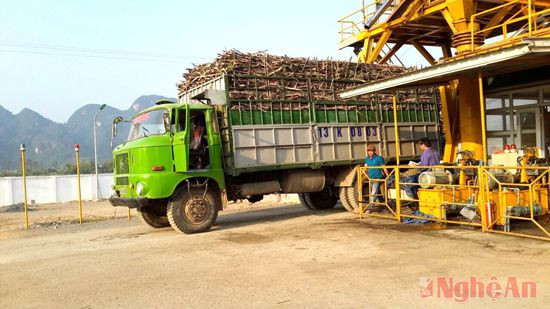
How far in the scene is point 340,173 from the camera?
1297 cm

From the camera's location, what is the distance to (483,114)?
916cm

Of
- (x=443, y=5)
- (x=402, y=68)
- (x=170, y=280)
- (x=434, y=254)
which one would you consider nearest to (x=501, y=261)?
(x=434, y=254)

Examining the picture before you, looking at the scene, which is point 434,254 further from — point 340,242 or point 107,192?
point 107,192

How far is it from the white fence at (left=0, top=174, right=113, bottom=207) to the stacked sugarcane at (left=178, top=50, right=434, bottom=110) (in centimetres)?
2332

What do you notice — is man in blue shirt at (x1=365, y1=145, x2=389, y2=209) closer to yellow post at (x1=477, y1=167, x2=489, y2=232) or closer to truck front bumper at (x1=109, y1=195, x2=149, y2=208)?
yellow post at (x1=477, y1=167, x2=489, y2=232)

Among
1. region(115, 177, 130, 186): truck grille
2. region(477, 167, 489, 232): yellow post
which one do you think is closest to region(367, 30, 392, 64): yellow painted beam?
region(477, 167, 489, 232): yellow post

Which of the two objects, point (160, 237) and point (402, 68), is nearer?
point (160, 237)

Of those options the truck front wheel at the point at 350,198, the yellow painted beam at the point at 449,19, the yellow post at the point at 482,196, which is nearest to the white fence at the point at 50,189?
the truck front wheel at the point at 350,198

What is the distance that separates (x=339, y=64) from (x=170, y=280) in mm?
8634

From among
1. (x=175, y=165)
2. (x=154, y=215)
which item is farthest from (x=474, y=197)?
(x=154, y=215)

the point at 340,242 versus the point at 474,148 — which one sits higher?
the point at 474,148

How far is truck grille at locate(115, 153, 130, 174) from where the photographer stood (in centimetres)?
1062

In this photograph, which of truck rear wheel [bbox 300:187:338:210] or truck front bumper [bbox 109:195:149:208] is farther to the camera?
truck rear wheel [bbox 300:187:338:210]

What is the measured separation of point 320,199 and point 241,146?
Result: 4.20 metres
